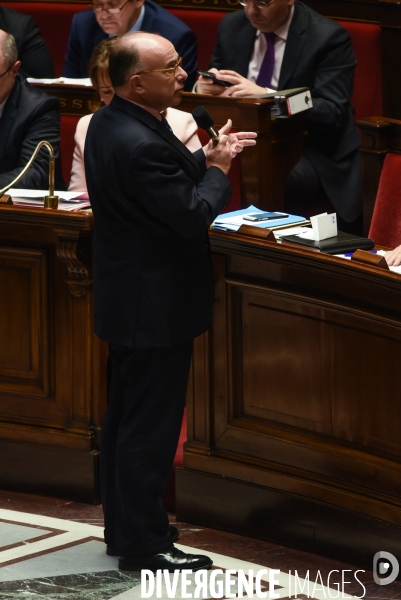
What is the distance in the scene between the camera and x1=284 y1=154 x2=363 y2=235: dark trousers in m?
4.02

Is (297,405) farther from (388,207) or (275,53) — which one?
(275,53)

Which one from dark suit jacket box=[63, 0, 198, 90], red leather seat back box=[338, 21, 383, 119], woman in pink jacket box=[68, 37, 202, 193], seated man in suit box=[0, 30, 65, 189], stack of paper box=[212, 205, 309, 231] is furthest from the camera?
red leather seat back box=[338, 21, 383, 119]

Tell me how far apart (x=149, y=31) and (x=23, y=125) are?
86 centimetres

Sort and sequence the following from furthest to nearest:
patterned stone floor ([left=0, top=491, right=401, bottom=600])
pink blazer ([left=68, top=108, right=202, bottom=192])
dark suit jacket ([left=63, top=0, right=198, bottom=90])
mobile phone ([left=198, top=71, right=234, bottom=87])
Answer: dark suit jacket ([left=63, top=0, right=198, bottom=90])
mobile phone ([left=198, top=71, right=234, bottom=87])
pink blazer ([left=68, top=108, right=202, bottom=192])
patterned stone floor ([left=0, top=491, right=401, bottom=600])

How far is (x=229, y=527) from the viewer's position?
3.01 m

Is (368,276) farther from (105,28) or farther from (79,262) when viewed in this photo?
(105,28)

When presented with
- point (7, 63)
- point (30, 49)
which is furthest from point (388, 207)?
point (30, 49)

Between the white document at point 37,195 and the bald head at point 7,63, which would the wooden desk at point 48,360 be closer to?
the white document at point 37,195

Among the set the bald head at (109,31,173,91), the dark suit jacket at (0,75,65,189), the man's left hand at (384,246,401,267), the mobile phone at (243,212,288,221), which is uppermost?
the bald head at (109,31,173,91)

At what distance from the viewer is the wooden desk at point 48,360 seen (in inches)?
124

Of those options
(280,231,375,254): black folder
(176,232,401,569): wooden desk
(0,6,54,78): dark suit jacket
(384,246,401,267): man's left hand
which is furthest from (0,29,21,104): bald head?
(384,246,401,267): man's left hand

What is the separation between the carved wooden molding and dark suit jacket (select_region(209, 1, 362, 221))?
4.08 ft

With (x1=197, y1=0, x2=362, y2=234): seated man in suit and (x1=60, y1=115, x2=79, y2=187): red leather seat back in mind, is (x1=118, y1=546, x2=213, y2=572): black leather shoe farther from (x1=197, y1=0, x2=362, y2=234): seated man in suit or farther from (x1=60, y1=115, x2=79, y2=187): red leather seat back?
(x1=60, y1=115, x2=79, y2=187): red leather seat back

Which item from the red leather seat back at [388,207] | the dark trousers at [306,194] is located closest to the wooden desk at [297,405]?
A: the red leather seat back at [388,207]
